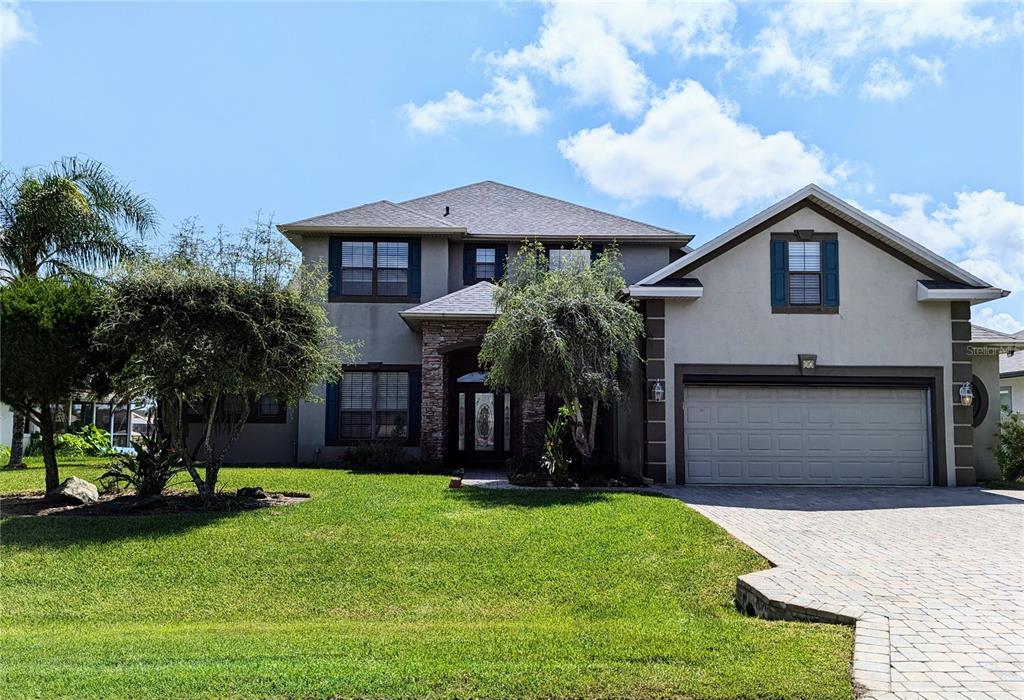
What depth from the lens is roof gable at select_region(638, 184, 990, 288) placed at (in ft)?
51.7

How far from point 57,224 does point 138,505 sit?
10.1 meters

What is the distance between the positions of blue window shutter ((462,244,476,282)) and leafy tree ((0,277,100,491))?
1052cm

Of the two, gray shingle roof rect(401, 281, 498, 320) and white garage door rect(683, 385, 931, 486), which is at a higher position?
gray shingle roof rect(401, 281, 498, 320)

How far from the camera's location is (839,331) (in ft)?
52.4

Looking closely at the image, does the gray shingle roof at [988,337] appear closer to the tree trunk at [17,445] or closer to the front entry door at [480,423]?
the front entry door at [480,423]

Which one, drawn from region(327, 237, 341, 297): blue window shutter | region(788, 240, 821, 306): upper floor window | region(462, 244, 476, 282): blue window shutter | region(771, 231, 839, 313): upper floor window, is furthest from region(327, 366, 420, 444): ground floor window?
region(788, 240, 821, 306): upper floor window

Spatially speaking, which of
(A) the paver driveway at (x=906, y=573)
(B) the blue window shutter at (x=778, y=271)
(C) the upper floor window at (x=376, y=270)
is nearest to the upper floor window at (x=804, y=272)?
(B) the blue window shutter at (x=778, y=271)

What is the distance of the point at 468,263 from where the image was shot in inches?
835

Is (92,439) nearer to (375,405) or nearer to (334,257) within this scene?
(375,405)

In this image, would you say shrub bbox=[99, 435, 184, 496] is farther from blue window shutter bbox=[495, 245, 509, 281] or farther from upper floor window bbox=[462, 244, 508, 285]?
blue window shutter bbox=[495, 245, 509, 281]

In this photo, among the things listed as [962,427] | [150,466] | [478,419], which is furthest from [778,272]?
[150,466]

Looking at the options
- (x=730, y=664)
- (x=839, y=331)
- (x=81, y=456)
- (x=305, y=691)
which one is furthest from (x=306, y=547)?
(x=81, y=456)

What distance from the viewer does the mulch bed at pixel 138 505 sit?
1169 centimetres

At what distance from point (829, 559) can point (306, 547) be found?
21.7 ft
